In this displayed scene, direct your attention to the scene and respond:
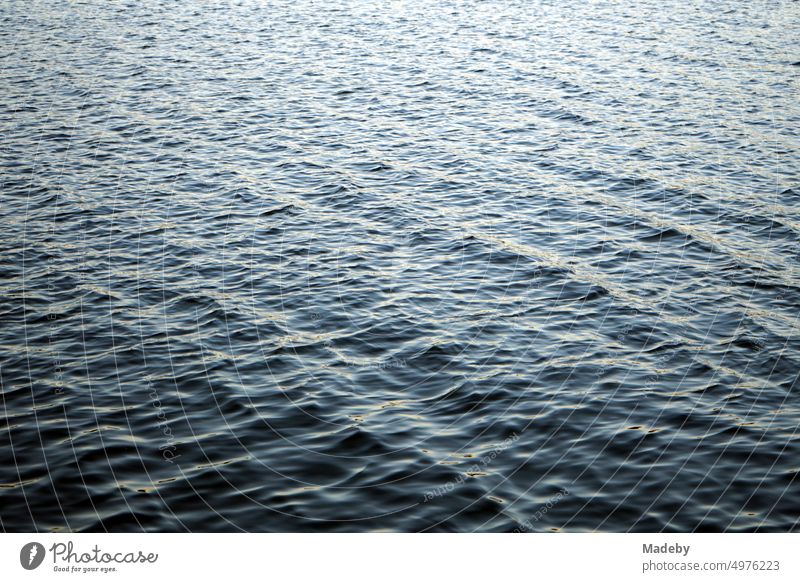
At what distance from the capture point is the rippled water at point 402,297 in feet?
60.7

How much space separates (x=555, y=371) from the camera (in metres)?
22.8

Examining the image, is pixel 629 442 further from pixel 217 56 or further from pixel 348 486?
pixel 217 56

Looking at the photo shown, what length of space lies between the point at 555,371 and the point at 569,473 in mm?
4389
